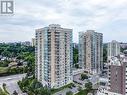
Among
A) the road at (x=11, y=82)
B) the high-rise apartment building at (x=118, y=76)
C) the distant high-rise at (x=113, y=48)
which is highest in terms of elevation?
the distant high-rise at (x=113, y=48)

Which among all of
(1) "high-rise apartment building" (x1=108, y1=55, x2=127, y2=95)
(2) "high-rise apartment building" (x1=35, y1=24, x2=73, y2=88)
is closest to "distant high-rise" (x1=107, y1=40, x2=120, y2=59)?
(2) "high-rise apartment building" (x1=35, y1=24, x2=73, y2=88)

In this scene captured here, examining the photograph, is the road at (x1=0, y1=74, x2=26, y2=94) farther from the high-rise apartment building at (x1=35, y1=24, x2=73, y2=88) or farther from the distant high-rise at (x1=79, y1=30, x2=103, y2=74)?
the distant high-rise at (x1=79, y1=30, x2=103, y2=74)

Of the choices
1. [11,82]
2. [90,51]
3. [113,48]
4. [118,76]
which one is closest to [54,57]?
[11,82]

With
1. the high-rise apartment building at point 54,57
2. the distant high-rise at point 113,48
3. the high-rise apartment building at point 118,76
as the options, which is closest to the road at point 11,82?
the high-rise apartment building at point 54,57

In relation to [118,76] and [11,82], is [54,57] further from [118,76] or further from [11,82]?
[118,76]

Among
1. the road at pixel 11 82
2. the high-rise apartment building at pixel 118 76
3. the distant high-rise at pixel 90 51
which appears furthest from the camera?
the distant high-rise at pixel 90 51

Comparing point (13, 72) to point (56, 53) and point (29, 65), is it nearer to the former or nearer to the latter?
point (29, 65)

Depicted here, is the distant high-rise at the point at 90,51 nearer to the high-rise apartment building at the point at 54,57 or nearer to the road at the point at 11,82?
the high-rise apartment building at the point at 54,57
